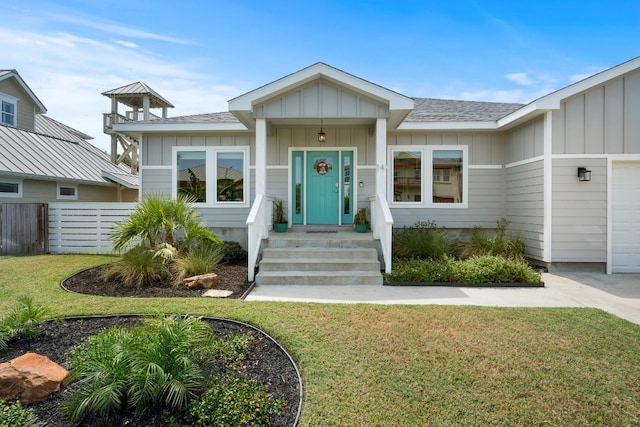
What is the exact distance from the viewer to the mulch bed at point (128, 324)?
2.31 metres

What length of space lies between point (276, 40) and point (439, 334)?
9.31 m

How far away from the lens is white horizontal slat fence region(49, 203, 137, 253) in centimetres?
911

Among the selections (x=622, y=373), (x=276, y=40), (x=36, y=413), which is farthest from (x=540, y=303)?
(x=276, y=40)

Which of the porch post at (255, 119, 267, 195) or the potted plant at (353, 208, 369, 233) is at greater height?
the porch post at (255, 119, 267, 195)

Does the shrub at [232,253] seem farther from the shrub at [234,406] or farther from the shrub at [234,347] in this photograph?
the shrub at [234,406]

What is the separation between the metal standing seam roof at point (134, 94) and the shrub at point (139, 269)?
509 inches

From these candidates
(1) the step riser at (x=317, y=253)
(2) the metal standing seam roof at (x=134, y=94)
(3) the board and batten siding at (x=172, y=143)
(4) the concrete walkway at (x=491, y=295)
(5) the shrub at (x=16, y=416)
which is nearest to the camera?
(5) the shrub at (x=16, y=416)

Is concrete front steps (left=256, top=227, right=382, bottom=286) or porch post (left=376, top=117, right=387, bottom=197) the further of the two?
porch post (left=376, top=117, right=387, bottom=197)

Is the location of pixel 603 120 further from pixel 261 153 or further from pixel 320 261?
pixel 261 153

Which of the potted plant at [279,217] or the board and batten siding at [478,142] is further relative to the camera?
the board and batten siding at [478,142]

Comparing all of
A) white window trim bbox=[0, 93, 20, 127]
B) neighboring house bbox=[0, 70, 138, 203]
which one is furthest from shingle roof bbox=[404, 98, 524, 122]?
white window trim bbox=[0, 93, 20, 127]

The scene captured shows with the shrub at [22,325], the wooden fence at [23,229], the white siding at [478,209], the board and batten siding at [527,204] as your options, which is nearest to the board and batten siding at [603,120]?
the board and batten siding at [527,204]

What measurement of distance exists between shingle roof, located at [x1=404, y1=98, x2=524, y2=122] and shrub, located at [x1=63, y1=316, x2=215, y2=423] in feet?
24.5

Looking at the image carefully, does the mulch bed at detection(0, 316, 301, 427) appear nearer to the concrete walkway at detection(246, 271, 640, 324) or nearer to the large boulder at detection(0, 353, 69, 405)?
the large boulder at detection(0, 353, 69, 405)
